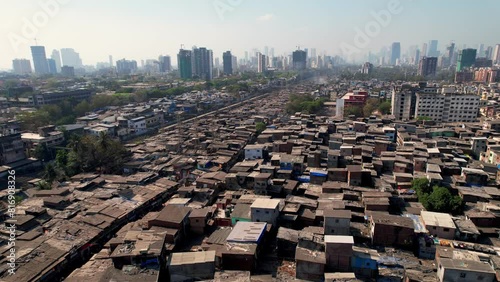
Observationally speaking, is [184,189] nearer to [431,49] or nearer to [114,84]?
[114,84]

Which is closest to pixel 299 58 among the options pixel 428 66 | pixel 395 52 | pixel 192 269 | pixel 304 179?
pixel 428 66

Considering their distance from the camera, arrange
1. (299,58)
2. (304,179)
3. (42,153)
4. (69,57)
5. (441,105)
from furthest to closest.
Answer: (69,57) → (299,58) → (441,105) → (42,153) → (304,179)

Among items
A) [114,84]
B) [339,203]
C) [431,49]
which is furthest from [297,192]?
[431,49]

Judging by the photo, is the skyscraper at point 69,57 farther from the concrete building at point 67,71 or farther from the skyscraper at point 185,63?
the skyscraper at point 185,63

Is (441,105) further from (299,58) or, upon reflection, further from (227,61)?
(299,58)

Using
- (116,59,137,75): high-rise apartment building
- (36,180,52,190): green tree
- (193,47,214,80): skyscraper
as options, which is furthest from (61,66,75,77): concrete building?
(36,180,52,190): green tree

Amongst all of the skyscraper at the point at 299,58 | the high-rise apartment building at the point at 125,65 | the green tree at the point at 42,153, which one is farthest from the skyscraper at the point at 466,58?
the high-rise apartment building at the point at 125,65
